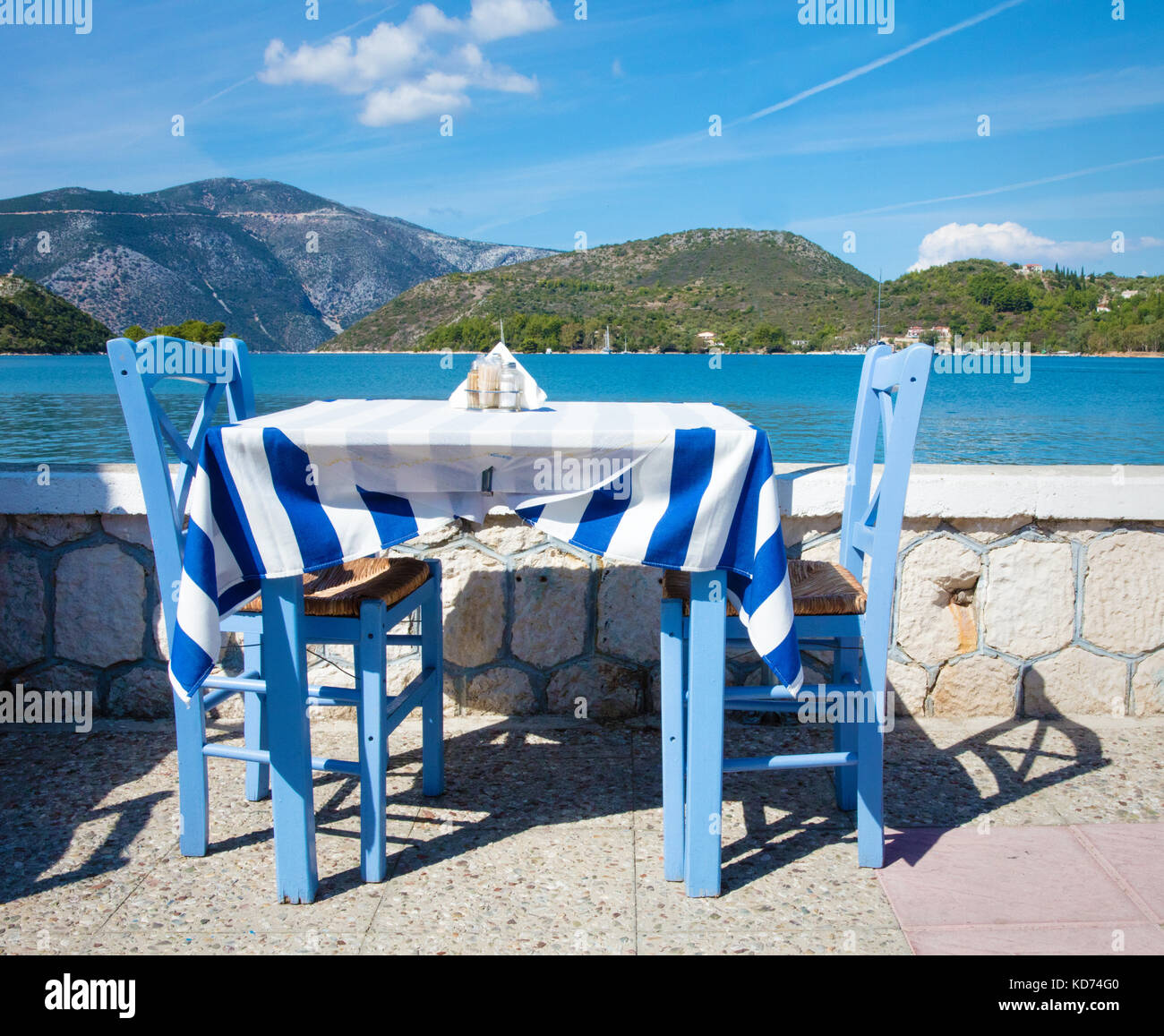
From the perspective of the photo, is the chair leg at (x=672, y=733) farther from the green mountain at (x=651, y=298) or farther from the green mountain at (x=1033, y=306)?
the green mountain at (x=651, y=298)

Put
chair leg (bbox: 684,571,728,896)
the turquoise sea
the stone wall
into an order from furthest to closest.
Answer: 1. the turquoise sea
2. the stone wall
3. chair leg (bbox: 684,571,728,896)

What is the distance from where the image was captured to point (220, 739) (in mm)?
2762

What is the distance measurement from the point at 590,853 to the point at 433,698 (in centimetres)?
57

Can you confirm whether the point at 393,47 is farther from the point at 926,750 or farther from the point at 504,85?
the point at 926,750

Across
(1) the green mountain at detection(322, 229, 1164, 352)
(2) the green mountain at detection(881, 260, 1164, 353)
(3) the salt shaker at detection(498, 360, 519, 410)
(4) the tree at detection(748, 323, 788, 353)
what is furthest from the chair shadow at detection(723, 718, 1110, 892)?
(4) the tree at detection(748, 323, 788, 353)

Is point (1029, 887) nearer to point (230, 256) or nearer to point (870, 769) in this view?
point (870, 769)

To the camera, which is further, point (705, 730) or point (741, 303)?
point (741, 303)

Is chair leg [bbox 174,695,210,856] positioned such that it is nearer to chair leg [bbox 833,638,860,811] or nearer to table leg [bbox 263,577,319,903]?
table leg [bbox 263,577,319,903]

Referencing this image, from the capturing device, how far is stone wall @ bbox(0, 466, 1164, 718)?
110 inches

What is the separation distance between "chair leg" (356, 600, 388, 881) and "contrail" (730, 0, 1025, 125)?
58.0 m

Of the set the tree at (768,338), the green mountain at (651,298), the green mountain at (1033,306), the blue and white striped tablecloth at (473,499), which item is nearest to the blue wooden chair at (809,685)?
the blue and white striped tablecloth at (473,499)

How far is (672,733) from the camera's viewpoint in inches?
75.4

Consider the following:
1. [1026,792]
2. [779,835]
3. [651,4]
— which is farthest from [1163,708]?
[651,4]

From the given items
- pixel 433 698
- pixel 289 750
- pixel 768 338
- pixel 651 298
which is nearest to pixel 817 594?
pixel 433 698
